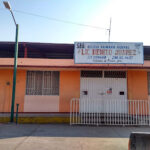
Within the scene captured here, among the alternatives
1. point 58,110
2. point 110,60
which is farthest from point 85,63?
point 58,110

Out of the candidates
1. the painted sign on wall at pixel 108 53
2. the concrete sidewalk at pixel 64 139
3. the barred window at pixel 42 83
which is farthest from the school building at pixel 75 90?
the concrete sidewalk at pixel 64 139

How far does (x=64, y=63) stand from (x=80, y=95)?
2095 mm

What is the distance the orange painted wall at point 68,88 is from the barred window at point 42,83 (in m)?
0.35

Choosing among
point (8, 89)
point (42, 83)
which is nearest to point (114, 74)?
point (42, 83)

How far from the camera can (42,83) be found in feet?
27.0

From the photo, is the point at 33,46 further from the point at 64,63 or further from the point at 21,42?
the point at 64,63

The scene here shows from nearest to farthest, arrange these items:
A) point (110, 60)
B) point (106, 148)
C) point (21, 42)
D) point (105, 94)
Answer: point (106, 148) < point (110, 60) < point (105, 94) < point (21, 42)

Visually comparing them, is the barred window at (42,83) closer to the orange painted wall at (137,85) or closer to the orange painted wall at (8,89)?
the orange painted wall at (8,89)

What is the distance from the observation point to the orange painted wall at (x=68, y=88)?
8.02 meters

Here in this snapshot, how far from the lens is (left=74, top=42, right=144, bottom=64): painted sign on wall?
7.55 metres

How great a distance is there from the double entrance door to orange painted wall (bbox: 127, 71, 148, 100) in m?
0.28

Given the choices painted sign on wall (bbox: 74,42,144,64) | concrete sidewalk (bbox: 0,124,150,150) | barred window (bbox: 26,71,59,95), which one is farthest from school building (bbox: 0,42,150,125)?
concrete sidewalk (bbox: 0,124,150,150)

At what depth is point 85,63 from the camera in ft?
24.9

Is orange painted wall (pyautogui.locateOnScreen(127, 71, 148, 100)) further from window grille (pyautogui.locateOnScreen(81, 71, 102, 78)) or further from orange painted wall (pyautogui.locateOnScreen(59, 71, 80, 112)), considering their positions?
orange painted wall (pyautogui.locateOnScreen(59, 71, 80, 112))
